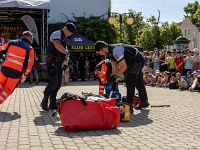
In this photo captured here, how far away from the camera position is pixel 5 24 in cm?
2466

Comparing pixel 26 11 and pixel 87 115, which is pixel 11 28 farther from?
pixel 87 115

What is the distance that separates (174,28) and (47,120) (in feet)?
180

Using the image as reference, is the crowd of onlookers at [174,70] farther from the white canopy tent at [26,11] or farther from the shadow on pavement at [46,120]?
the shadow on pavement at [46,120]

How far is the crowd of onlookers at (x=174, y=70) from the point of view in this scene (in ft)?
51.7

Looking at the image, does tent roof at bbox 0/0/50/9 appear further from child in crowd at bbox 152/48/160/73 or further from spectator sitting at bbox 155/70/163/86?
spectator sitting at bbox 155/70/163/86

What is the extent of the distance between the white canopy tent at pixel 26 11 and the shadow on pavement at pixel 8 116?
12.1 m

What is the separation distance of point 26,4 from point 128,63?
12.6 m

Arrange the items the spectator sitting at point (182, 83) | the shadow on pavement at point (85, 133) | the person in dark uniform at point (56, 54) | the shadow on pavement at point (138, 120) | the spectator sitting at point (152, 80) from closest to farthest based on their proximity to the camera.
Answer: the shadow on pavement at point (85, 133), the shadow on pavement at point (138, 120), the person in dark uniform at point (56, 54), the spectator sitting at point (182, 83), the spectator sitting at point (152, 80)

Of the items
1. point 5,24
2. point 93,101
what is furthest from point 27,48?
point 5,24

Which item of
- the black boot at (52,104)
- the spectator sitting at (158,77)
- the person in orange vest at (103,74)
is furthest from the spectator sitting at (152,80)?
the black boot at (52,104)

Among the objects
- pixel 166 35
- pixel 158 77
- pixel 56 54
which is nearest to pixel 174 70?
pixel 158 77

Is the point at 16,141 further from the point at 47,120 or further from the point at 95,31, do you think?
the point at 95,31

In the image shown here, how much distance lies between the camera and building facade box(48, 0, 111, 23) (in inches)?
1159

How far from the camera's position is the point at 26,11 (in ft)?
70.7
